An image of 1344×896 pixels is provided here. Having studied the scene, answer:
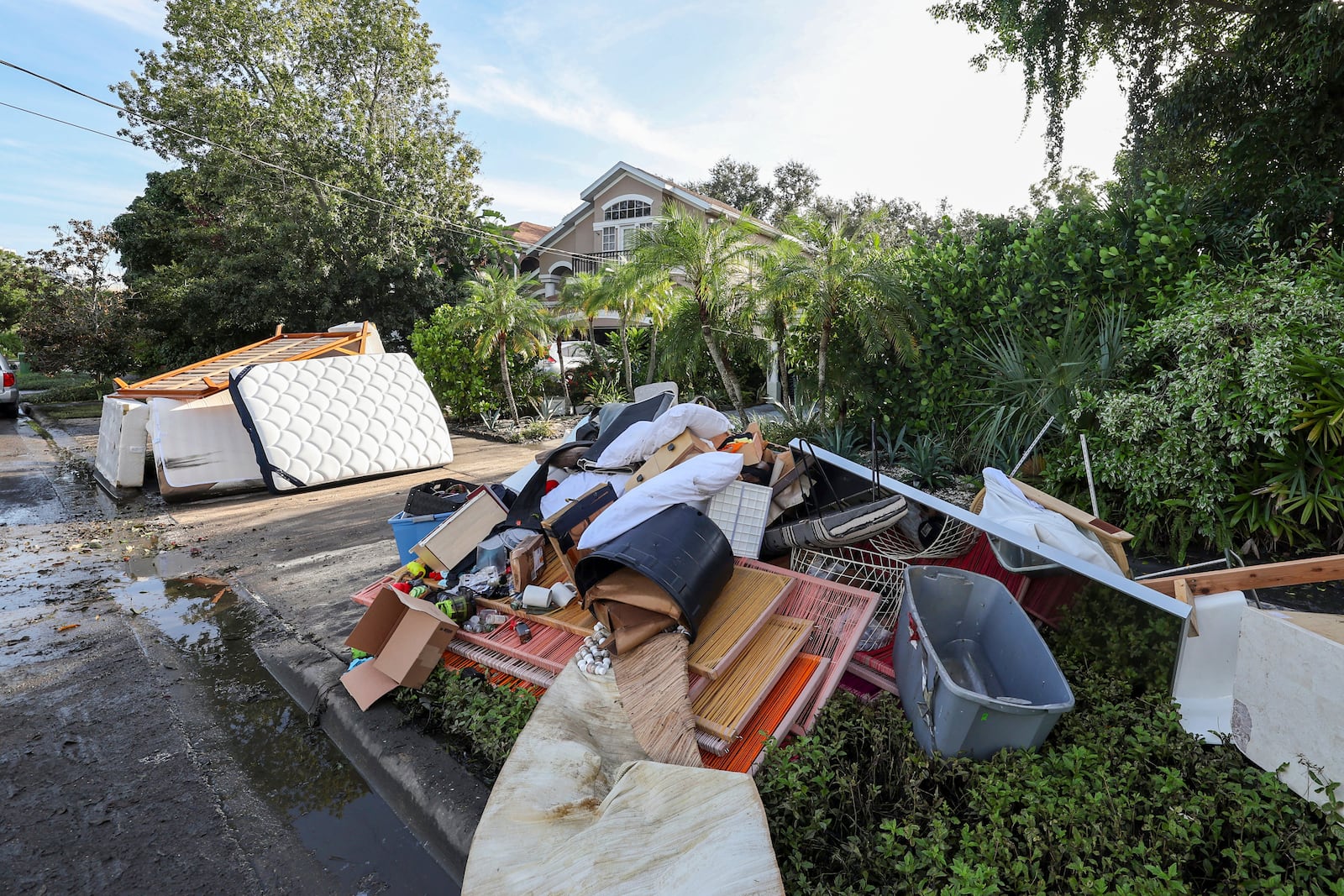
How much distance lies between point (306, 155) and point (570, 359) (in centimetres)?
1046

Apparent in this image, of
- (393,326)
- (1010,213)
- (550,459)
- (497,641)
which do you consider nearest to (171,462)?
(550,459)

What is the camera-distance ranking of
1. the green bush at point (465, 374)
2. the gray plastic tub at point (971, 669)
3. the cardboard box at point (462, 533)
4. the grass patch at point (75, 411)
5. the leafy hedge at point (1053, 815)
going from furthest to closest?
the grass patch at point (75, 411), the green bush at point (465, 374), the cardboard box at point (462, 533), the gray plastic tub at point (971, 669), the leafy hedge at point (1053, 815)

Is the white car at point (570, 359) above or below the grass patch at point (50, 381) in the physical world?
above

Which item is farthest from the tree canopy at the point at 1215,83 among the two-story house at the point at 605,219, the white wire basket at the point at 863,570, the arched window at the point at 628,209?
the arched window at the point at 628,209

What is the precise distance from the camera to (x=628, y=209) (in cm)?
2231

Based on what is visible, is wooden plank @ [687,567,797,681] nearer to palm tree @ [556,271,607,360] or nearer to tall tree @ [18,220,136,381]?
palm tree @ [556,271,607,360]

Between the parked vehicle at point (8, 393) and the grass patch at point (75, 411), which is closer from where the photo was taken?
the parked vehicle at point (8, 393)

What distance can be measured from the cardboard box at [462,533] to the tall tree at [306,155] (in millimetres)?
16021

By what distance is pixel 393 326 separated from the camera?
19.4 m

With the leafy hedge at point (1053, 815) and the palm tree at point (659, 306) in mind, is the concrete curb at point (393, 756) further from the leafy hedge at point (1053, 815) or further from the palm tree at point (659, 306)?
the palm tree at point (659, 306)

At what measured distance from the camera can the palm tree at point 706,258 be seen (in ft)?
22.8

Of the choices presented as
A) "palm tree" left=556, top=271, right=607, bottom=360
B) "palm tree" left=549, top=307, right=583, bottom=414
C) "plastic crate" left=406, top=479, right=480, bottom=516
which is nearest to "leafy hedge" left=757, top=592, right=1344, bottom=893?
"plastic crate" left=406, top=479, right=480, bottom=516

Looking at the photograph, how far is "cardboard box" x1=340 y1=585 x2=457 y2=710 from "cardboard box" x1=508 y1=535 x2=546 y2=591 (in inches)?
16.4

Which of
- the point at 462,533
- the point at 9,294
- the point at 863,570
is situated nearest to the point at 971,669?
the point at 863,570
